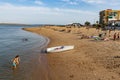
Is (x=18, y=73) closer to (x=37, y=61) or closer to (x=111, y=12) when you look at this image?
(x=37, y=61)

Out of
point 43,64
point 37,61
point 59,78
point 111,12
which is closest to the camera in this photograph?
point 59,78

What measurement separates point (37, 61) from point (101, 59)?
7269mm

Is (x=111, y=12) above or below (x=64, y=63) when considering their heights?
above

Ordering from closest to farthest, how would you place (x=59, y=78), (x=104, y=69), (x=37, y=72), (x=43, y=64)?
1. (x=59, y=78)
2. (x=104, y=69)
3. (x=37, y=72)
4. (x=43, y=64)

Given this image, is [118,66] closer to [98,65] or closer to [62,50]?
[98,65]

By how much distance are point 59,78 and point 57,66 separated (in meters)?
4.14

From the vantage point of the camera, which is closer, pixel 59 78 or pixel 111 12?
pixel 59 78

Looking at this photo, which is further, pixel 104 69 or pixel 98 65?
pixel 98 65

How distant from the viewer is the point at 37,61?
2370 cm

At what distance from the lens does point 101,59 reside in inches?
828

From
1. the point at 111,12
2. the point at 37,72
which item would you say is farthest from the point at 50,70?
the point at 111,12

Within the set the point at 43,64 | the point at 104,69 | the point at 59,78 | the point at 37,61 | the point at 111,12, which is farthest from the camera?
the point at 111,12

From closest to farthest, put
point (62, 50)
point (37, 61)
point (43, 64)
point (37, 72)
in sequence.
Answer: point (37, 72) → point (43, 64) → point (37, 61) → point (62, 50)

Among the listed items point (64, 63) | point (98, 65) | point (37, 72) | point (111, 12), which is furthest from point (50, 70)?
point (111, 12)
